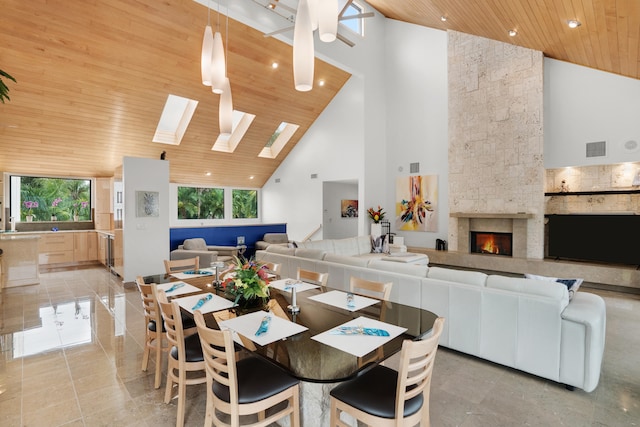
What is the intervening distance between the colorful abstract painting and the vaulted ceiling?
10.6 ft

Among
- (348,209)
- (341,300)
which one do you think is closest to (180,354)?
(341,300)

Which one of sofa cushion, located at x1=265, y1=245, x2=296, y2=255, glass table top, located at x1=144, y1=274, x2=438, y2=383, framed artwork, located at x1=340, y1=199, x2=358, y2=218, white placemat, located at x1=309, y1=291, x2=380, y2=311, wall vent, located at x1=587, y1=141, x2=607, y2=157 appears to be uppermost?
wall vent, located at x1=587, y1=141, x2=607, y2=157

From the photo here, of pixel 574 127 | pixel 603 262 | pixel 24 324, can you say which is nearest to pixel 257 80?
pixel 24 324

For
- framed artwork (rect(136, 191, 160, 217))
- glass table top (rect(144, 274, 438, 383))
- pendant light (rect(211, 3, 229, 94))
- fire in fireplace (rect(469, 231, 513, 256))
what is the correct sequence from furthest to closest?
fire in fireplace (rect(469, 231, 513, 256)) → framed artwork (rect(136, 191, 160, 217)) → pendant light (rect(211, 3, 229, 94)) → glass table top (rect(144, 274, 438, 383))

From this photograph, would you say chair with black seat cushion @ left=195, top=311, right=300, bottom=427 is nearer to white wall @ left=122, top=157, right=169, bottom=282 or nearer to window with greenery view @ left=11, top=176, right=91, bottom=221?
white wall @ left=122, top=157, right=169, bottom=282

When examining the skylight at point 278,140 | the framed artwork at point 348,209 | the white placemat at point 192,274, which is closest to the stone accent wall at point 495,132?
the framed artwork at point 348,209

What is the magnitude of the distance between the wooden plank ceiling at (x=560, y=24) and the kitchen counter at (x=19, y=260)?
28.9 feet

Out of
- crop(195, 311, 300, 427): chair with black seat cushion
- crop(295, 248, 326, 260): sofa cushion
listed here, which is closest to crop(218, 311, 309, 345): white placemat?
crop(195, 311, 300, 427): chair with black seat cushion

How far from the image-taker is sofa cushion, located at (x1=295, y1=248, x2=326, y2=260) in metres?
4.73

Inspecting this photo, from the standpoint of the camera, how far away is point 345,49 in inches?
300

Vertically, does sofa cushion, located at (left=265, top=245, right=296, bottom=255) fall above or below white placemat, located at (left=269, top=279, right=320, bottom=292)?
above

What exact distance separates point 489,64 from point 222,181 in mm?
7800

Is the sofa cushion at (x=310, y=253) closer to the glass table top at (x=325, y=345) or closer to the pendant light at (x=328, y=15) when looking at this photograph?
the glass table top at (x=325, y=345)

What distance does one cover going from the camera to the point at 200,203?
33.8 ft
